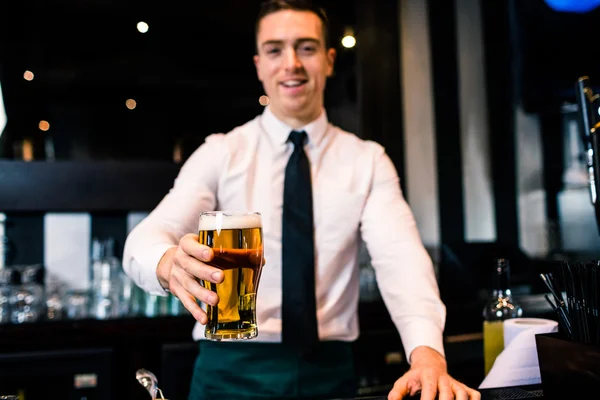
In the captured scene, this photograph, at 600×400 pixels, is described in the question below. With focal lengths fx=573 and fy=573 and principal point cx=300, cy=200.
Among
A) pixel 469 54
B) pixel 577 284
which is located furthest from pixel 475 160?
pixel 577 284

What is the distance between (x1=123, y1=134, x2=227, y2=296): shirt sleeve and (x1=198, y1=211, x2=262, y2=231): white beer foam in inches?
9.2

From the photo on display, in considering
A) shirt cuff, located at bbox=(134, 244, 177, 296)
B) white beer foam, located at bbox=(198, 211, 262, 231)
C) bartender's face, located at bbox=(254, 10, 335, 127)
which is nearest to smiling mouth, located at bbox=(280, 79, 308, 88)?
bartender's face, located at bbox=(254, 10, 335, 127)

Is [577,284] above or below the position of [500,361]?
above

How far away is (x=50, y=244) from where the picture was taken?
3.04 meters

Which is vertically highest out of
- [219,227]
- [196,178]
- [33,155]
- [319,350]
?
[33,155]

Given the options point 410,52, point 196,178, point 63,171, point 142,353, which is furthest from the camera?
point 410,52

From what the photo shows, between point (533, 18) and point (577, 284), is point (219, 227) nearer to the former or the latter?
point (577, 284)

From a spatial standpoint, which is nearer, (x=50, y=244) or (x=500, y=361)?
(x=500, y=361)

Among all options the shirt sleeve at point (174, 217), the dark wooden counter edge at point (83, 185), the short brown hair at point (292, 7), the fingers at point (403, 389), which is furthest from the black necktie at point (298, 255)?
the dark wooden counter edge at point (83, 185)

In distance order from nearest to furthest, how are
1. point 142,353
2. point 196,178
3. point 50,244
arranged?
point 196,178
point 142,353
point 50,244

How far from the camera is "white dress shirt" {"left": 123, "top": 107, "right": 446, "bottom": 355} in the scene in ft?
5.13

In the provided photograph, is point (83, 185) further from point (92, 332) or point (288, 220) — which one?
point (288, 220)

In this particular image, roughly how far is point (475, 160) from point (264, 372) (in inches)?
99.0

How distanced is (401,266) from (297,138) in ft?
1.67
